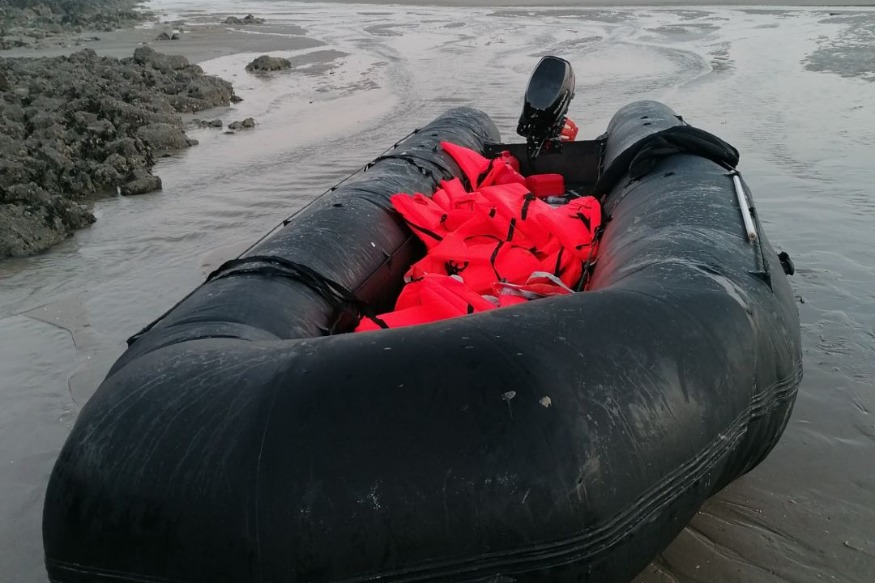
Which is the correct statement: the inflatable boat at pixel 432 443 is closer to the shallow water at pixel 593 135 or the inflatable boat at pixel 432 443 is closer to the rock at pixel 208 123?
the shallow water at pixel 593 135

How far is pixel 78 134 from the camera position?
846 cm

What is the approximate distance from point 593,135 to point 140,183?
5551mm

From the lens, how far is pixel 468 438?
1727 mm

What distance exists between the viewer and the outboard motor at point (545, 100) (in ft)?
17.1

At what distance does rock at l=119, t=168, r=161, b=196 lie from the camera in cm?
712

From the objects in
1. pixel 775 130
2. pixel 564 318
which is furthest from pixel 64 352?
pixel 775 130

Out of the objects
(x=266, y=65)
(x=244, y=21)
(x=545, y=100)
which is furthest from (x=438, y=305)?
(x=244, y=21)

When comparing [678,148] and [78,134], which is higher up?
[678,148]

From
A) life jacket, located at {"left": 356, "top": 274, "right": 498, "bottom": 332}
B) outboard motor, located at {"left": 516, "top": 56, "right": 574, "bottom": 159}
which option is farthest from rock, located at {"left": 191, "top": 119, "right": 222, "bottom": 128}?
life jacket, located at {"left": 356, "top": 274, "right": 498, "bottom": 332}

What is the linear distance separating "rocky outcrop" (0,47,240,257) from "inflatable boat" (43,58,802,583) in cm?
439

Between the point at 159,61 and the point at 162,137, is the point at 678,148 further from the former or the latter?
the point at 159,61

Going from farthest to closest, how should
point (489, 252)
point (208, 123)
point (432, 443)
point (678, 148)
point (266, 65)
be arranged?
point (266, 65)
point (208, 123)
point (678, 148)
point (489, 252)
point (432, 443)

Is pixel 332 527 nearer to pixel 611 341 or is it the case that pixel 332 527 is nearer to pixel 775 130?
pixel 611 341

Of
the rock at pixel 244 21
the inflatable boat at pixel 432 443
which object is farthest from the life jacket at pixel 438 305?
the rock at pixel 244 21
